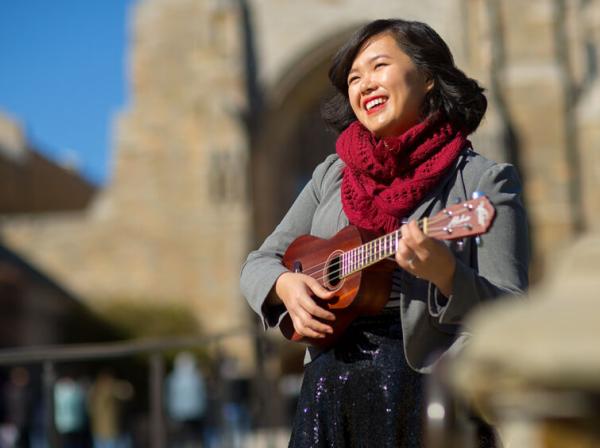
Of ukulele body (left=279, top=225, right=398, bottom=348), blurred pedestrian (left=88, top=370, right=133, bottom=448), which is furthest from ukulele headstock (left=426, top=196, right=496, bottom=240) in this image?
blurred pedestrian (left=88, top=370, right=133, bottom=448)

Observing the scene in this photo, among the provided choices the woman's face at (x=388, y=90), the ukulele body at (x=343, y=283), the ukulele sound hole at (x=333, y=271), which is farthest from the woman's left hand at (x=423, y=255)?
the woman's face at (x=388, y=90)

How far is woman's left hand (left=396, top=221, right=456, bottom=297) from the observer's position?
2100 millimetres

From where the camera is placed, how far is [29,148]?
35.0 metres

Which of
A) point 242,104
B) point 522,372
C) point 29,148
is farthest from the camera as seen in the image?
point 29,148

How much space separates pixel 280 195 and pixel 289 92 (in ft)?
7.90

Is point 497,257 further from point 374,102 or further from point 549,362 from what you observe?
point 549,362

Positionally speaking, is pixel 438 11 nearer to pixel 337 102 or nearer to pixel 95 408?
pixel 95 408

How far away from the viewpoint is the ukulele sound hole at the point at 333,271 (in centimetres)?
250

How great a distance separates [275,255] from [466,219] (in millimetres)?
782

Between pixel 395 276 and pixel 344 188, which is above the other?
pixel 344 188

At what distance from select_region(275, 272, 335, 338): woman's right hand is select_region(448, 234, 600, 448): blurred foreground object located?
4.10 ft

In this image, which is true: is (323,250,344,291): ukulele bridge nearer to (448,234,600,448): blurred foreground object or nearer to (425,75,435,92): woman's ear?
(425,75,435,92): woman's ear

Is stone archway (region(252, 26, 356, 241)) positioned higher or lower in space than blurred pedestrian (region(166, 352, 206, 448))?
higher

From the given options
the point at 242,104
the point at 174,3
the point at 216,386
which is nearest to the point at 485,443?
the point at 216,386
